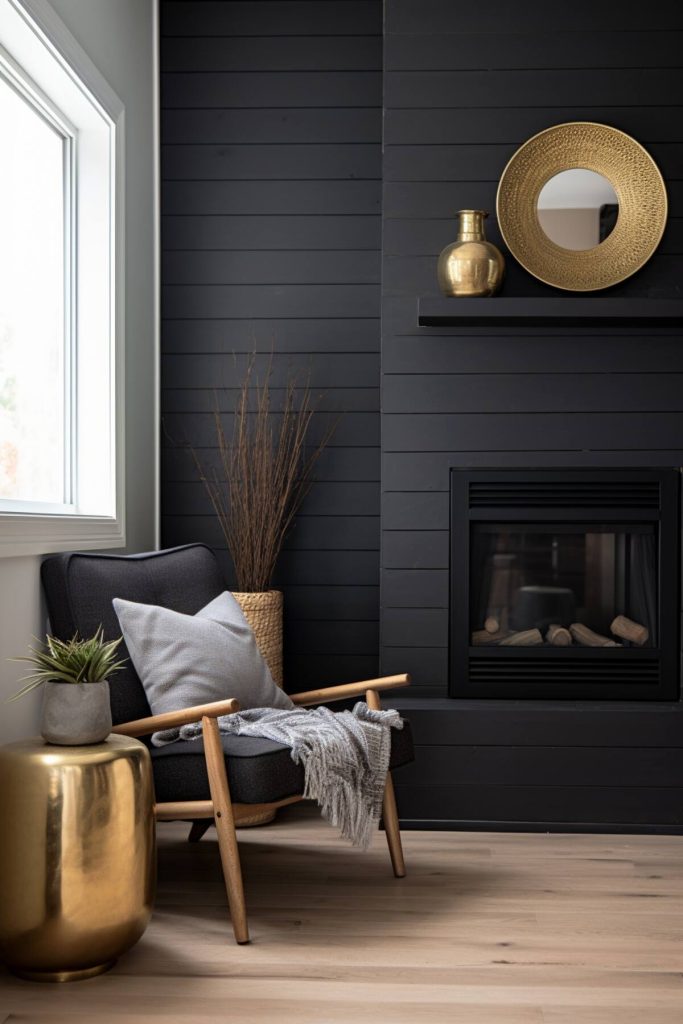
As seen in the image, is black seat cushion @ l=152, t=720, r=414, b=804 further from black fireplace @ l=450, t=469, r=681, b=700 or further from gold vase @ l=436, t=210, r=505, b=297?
gold vase @ l=436, t=210, r=505, b=297

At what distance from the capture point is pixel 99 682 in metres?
2.39

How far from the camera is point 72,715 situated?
2.31 m

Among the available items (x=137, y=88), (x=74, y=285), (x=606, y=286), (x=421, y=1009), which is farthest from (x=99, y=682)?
(x=137, y=88)

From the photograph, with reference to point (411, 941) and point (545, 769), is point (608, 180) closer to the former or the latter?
point (545, 769)

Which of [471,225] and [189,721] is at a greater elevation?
[471,225]

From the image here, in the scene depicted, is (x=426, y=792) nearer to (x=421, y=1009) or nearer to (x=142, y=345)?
(x=421, y=1009)

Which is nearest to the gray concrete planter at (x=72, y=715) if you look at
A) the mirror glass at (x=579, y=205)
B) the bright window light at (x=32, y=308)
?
the bright window light at (x=32, y=308)

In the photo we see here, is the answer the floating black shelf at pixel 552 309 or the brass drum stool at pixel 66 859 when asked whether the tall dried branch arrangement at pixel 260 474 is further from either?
the brass drum stool at pixel 66 859

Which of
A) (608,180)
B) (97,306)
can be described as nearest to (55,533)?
(97,306)

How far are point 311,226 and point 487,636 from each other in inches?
65.0

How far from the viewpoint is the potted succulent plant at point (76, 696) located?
7.59 ft

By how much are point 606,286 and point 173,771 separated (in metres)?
2.05

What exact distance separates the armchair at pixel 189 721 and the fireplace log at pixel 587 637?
2.70 ft

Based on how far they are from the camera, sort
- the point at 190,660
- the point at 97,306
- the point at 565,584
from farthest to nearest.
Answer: the point at 565,584 < the point at 97,306 < the point at 190,660
